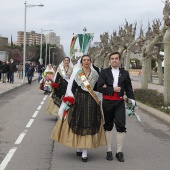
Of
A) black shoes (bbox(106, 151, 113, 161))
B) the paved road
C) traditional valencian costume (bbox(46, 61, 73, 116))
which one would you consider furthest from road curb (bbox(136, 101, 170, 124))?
black shoes (bbox(106, 151, 113, 161))

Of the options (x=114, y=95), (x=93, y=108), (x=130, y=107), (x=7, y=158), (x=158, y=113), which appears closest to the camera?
(x=114, y=95)

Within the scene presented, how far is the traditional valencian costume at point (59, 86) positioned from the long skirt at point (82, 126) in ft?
12.6

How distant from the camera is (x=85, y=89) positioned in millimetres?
6555

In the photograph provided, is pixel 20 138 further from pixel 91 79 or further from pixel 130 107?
pixel 130 107

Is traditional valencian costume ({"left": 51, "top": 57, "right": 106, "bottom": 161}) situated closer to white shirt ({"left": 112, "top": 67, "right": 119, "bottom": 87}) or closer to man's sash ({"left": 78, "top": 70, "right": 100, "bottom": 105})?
man's sash ({"left": 78, "top": 70, "right": 100, "bottom": 105})

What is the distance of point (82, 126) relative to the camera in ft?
21.2

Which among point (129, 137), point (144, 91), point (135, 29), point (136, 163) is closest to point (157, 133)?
point (129, 137)

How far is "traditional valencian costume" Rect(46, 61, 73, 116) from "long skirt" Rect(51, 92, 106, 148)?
12.6 ft

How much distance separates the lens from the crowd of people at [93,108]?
6430 millimetres

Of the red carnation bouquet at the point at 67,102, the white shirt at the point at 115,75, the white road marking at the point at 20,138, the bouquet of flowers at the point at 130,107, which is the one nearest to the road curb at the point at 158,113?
the white road marking at the point at 20,138

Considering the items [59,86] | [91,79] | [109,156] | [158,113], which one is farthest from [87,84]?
[158,113]

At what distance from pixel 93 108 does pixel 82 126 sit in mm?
354

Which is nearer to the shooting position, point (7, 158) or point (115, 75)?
point (115, 75)

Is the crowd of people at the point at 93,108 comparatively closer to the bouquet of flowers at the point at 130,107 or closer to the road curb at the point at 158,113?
the bouquet of flowers at the point at 130,107
